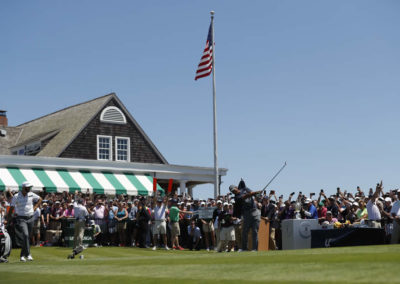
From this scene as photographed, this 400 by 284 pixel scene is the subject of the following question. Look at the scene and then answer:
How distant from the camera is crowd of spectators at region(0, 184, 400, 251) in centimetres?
2111

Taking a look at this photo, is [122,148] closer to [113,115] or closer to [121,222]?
[113,115]

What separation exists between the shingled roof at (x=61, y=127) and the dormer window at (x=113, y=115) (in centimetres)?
46

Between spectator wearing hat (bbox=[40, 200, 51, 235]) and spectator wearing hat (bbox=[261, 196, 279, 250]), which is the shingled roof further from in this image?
spectator wearing hat (bbox=[261, 196, 279, 250])

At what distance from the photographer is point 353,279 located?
7.07 m

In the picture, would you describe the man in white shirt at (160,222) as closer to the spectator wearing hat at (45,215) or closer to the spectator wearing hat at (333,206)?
the spectator wearing hat at (45,215)

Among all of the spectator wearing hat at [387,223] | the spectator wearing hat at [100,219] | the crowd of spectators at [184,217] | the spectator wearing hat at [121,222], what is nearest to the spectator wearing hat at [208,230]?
the crowd of spectators at [184,217]

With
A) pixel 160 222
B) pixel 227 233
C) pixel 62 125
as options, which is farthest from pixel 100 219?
pixel 62 125

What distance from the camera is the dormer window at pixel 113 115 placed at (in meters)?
46.1

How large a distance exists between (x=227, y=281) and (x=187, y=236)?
18.6 meters

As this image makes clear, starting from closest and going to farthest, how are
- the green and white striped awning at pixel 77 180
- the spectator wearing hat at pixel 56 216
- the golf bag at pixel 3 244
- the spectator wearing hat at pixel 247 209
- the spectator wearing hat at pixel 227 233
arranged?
the golf bag at pixel 3 244
the spectator wearing hat at pixel 247 209
the spectator wearing hat at pixel 227 233
the spectator wearing hat at pixel 56 216
the green and white striped awning at pixel 77 180

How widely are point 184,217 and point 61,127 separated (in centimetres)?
2396

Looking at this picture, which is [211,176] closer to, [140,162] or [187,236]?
[140,162]

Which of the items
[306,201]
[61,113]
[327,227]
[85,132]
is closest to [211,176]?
[85,132]

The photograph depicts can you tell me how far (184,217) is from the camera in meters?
Result: 26.5
